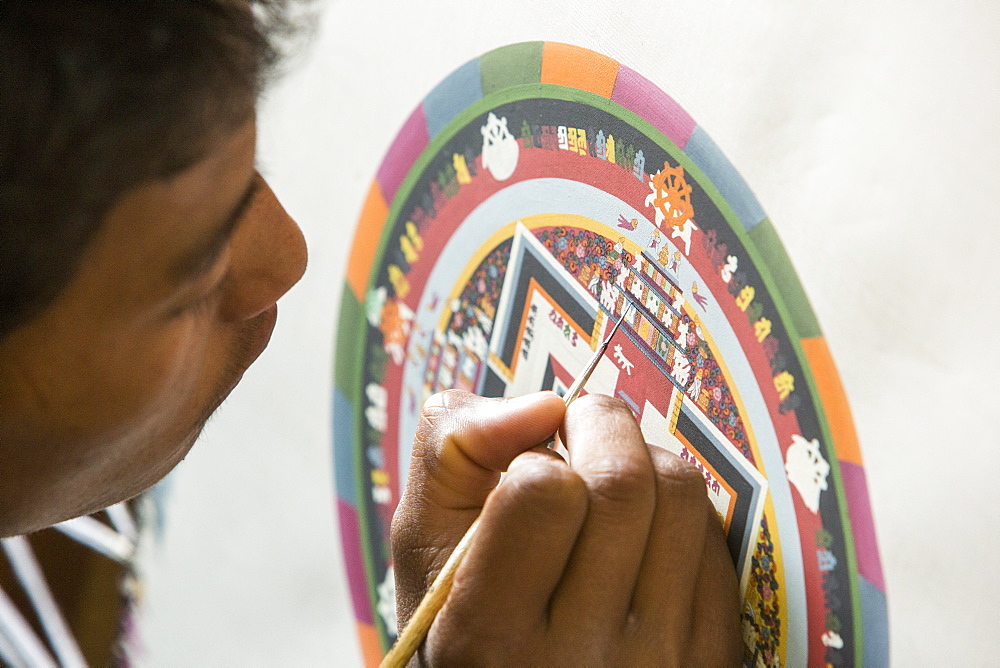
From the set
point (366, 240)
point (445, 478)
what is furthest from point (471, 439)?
point (366, 240)

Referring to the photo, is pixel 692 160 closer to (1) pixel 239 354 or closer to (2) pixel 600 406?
(2) pixel 600 406

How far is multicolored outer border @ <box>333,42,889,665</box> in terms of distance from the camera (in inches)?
14.7

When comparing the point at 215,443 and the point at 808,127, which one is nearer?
the point at 808,127

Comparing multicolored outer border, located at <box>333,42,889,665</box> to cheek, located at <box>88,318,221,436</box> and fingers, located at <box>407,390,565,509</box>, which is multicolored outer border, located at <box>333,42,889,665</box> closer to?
fingers, located at <box>407,390,565,509</box>

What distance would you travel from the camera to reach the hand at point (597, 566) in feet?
1.25

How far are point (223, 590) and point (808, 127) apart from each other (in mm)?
741

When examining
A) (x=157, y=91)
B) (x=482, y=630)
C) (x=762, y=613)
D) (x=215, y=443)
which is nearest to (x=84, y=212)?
(x=157, y=91)

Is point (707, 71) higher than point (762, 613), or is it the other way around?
point (707, 71)

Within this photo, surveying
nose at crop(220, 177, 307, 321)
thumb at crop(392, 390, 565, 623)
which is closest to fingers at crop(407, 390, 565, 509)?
thumb at crop(392, 390, 565, 623)

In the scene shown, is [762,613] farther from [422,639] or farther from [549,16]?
[549,16]

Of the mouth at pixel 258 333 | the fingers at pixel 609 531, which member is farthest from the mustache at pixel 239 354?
the fingers at pixel 609 531

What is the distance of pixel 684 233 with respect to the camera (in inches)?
17.0

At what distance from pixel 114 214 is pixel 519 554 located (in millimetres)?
224

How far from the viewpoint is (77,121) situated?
350 millimetres
